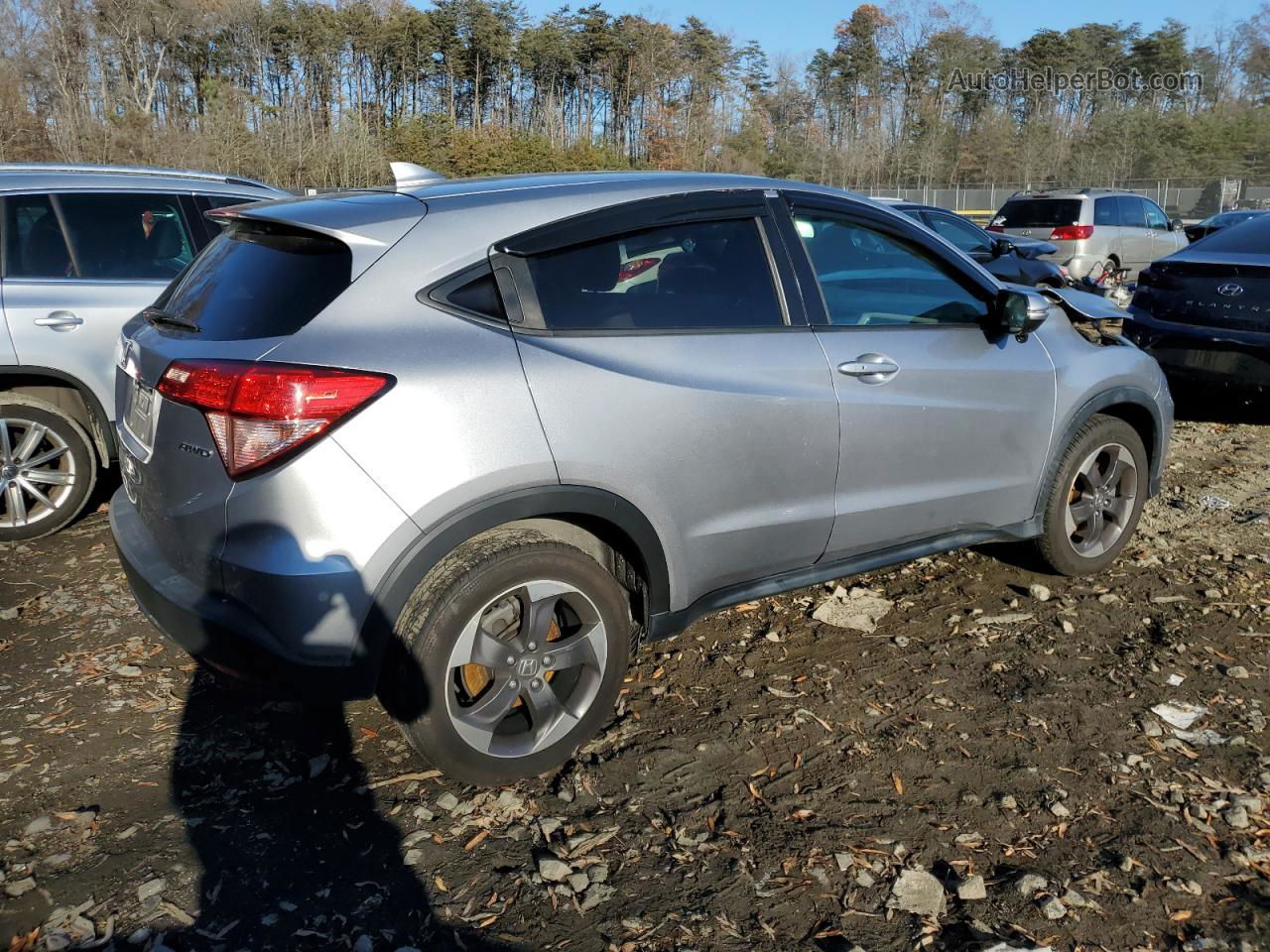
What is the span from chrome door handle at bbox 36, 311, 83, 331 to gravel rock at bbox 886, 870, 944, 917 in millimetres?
4794

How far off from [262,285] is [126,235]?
126 inches

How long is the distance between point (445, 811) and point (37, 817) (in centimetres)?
120

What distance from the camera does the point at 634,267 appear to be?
340cm

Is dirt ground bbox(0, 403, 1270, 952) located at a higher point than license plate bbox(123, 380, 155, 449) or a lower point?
lower

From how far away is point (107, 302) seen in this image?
215 inches

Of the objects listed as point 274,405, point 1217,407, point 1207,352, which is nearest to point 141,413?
point 274,405

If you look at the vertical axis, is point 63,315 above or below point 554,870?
above

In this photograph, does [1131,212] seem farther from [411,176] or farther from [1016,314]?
[411,176]

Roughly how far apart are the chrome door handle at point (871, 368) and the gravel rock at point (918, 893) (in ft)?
5.59

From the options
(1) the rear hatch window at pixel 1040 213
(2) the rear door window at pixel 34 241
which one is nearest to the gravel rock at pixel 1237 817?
(2) the rear door window at pixel 34 241

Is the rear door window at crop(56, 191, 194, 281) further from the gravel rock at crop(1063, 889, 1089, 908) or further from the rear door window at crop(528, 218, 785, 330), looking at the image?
the gravel rock at crop(1063, 889, 1089, 908)

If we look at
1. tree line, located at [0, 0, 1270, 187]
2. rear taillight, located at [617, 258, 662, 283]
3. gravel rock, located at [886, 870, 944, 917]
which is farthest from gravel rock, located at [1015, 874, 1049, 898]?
tree line, located at [0, 0, 1270, 187]

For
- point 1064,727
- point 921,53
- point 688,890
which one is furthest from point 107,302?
point 921,53

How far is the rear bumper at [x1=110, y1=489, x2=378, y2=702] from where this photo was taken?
2855 millimetres
